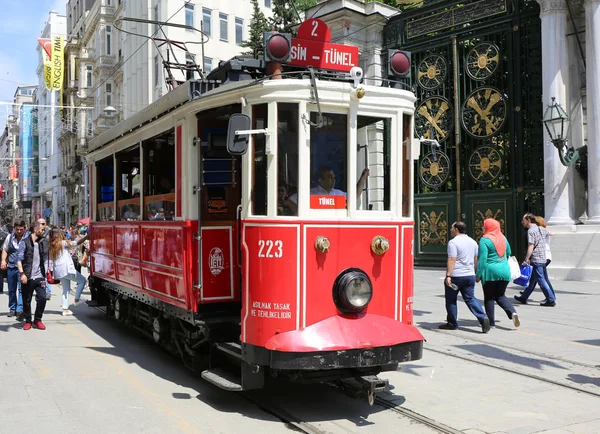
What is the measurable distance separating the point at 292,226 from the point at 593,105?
12.2m

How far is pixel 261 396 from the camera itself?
20.7 ft

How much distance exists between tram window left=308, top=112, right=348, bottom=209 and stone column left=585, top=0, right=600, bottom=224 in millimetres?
11386

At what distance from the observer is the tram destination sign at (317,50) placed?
5988 millimetres

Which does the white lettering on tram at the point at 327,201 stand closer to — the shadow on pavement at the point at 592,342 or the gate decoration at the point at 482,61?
the shadow on pavement at the point at 592,342

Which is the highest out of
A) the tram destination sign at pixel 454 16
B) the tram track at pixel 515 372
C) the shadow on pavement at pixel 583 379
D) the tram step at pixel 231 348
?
the tram destination sign at pixel 454 16

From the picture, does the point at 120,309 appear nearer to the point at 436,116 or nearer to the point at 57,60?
the point at 436,116

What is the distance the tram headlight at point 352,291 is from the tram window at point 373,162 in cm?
64

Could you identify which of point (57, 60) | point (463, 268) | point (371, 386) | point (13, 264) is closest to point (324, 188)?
point (371, 386)

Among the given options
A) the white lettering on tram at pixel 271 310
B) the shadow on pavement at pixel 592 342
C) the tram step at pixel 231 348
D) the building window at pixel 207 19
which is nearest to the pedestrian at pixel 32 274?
the tram step at pixel 231 348

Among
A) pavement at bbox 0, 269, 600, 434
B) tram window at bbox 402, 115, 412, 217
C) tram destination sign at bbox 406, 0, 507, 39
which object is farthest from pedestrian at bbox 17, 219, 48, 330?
tram destination sign at bbox 406, 0, 507, 39

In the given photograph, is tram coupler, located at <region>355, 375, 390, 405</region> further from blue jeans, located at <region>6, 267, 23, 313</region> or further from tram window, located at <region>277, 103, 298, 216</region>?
blue jeans, located at <region>6, 267, 23, 313</region>

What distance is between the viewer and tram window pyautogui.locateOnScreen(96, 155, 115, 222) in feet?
32.1

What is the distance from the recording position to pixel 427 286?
50.0 ft

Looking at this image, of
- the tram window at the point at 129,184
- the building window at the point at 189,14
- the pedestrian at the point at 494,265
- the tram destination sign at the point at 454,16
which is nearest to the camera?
the tram window at the point at 129,184
